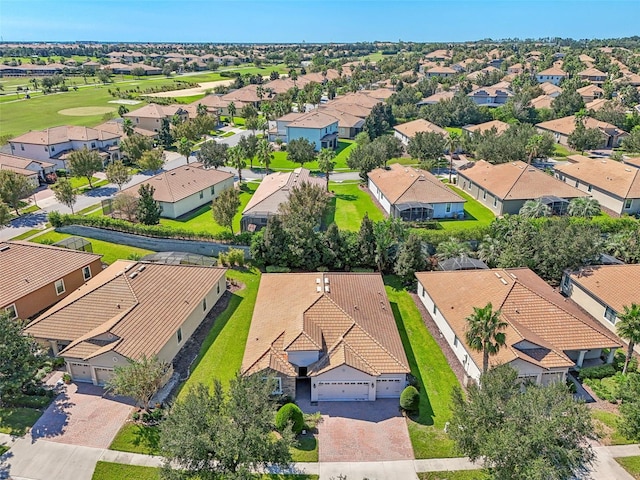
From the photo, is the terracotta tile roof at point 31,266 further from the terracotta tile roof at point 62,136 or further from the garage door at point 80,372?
the terracotta tile roof at point 62,136

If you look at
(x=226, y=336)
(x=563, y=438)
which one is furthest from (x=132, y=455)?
(x=563, y=438)

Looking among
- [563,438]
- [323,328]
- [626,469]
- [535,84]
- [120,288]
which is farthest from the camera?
[535,84]

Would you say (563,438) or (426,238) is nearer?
(563,438)

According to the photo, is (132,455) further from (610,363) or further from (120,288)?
(610,363)

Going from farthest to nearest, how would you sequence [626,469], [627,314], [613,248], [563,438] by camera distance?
[613,248] → [627,314] → [626,469] → [563,438]

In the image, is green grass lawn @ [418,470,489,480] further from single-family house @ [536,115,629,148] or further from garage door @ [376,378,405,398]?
single-family house @ [536,115,629,148]

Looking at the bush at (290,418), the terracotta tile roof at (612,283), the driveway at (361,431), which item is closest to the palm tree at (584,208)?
the terracotta tile roof at (612,283)
